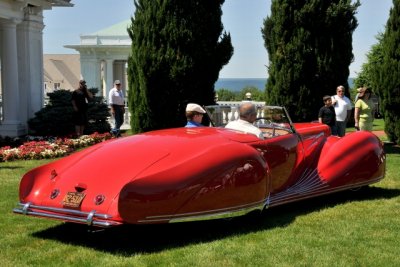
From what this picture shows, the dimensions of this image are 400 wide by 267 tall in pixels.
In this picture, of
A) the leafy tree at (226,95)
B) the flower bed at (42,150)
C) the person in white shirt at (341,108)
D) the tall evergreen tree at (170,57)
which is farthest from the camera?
the leafy tree at (226,95)

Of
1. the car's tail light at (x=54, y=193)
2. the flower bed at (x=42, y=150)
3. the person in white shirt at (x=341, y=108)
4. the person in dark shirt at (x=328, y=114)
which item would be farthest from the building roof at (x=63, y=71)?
the car's tail light at (x=54, y=193)

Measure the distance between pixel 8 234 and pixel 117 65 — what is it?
30740 millimetres

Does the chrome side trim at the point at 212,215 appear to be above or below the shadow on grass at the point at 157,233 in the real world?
Answer: above

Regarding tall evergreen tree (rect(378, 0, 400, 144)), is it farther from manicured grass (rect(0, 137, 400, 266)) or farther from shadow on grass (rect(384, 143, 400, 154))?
manicured grass (rect(0, 137, 400, 266))

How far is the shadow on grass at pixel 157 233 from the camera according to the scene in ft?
17.7

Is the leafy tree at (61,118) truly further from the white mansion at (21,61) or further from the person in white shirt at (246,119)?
the person in white shirt at (246,119)

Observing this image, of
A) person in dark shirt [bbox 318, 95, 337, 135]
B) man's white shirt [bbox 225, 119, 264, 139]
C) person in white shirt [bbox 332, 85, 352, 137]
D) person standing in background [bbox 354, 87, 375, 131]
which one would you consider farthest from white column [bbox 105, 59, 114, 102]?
man's white shirt [bbox 225, 119, 264, 139]

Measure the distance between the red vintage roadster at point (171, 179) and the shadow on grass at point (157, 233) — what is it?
0.86 feet

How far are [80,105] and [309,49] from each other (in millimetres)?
5789

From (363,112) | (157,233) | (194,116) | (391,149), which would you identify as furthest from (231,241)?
(391,149)

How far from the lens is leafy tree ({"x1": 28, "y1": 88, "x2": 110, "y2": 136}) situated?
53.1ft

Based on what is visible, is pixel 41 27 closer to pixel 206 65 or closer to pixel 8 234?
pixel 206 65

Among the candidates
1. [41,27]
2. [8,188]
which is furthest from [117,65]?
[8,188]

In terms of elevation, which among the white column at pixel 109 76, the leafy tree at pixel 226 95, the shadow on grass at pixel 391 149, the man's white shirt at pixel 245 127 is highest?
the white column at pixel 109 76
